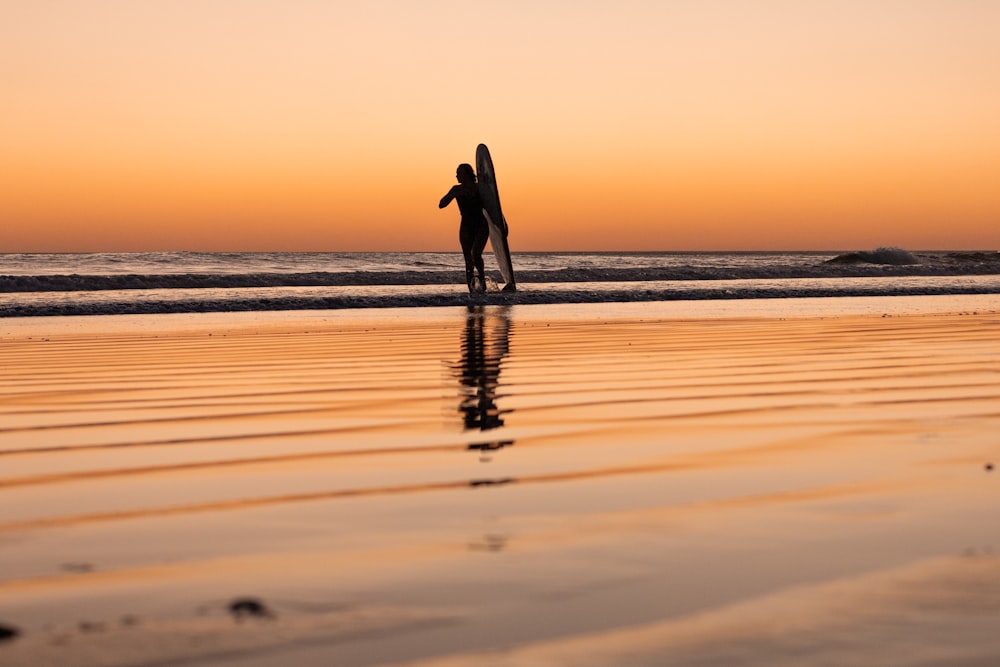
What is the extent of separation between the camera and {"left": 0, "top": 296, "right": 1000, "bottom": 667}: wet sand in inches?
76.7

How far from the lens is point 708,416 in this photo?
4.76m

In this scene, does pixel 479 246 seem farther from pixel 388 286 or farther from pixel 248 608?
pixel 248 608

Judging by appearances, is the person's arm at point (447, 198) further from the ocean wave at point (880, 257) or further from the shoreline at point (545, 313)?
the ocean wave at point (880, 257)

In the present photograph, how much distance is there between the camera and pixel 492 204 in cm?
1828

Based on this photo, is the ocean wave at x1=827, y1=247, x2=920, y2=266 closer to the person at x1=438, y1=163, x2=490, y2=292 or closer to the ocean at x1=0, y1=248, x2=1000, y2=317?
the ocean at x1=0, y1=248, x2=1000, y2=317

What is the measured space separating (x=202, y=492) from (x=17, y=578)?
0.91m

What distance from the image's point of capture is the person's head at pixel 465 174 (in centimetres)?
1752

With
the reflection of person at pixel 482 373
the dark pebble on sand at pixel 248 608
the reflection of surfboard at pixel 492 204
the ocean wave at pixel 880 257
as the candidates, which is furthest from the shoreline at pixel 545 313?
the ocean wave at pixel 880 257

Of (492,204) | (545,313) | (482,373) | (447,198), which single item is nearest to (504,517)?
(482,373)

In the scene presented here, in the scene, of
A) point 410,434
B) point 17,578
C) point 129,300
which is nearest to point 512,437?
point 410,434

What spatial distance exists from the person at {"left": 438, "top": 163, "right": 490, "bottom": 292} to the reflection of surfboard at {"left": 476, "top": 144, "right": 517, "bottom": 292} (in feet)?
0.99

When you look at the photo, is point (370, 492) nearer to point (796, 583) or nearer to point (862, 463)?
point (796, 583)

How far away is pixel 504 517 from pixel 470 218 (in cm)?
1519

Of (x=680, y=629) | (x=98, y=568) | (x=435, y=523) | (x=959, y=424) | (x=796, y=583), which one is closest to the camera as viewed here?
(x=680, y=629)
